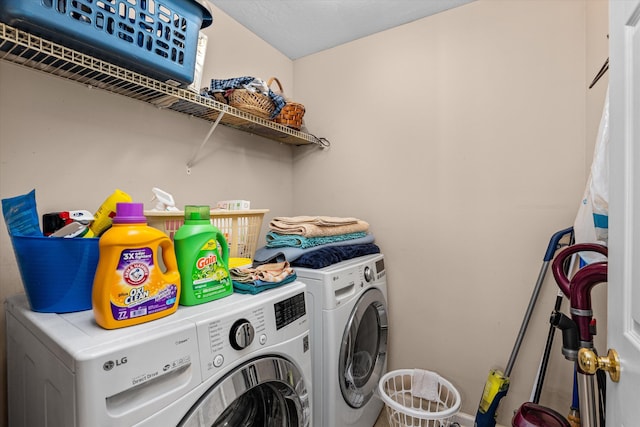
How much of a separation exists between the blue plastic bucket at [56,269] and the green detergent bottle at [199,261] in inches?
8.8

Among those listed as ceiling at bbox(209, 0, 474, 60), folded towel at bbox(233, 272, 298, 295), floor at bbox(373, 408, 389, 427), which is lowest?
floor at bbox(373, 408, 389, 427)

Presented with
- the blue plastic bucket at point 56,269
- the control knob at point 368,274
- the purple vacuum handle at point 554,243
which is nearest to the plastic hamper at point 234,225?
the blue plastic bucket at point 56,269

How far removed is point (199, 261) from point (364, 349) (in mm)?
1192

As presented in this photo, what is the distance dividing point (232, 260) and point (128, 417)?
2.29 ft

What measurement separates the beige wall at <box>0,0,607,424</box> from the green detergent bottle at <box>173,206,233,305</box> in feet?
2.10

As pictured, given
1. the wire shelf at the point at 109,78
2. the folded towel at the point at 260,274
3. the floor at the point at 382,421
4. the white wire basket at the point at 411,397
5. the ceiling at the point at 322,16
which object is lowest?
the floor at the point at 382,421

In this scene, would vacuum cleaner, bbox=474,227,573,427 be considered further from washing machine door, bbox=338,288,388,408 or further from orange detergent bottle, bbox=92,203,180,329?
orange detergent bottle, bbox=92,203,180,329

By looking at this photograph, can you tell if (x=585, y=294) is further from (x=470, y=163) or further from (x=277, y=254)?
(x=277, y=254)

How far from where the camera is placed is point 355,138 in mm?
2041

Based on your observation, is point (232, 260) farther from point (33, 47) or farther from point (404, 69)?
point (404, 69)

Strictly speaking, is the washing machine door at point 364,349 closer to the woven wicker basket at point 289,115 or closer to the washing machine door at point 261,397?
the washing machine door at point 261,397

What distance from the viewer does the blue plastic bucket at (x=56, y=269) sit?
771 millimetres

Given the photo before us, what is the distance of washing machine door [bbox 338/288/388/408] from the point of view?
1.38 meters

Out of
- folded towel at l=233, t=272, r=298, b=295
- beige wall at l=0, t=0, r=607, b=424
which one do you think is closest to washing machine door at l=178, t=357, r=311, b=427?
folded towel at l=233, t=272, r=298, b=295
